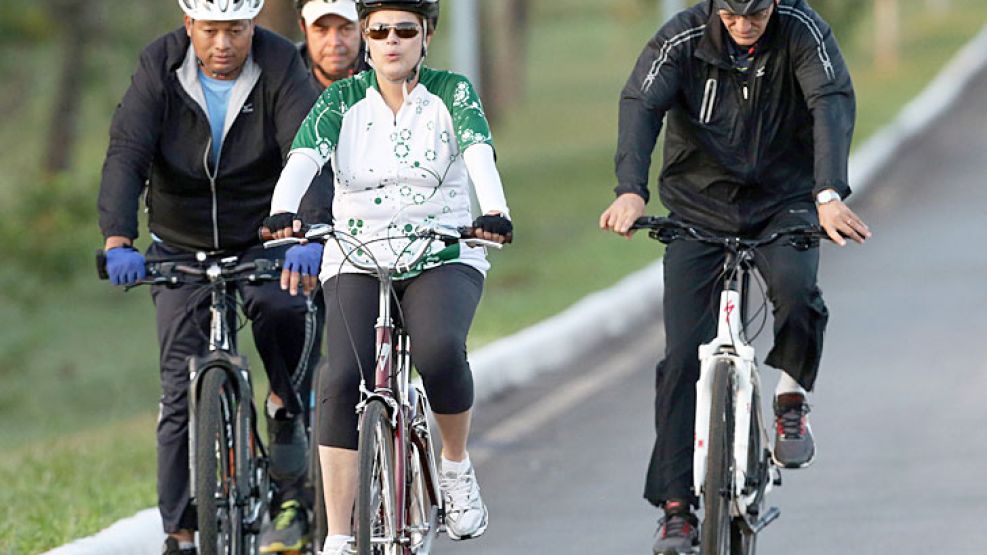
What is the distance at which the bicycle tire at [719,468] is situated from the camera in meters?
6.43

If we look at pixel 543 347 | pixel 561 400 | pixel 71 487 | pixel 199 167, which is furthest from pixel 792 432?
pixel 543 347

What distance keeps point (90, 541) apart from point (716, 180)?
8.43 feet

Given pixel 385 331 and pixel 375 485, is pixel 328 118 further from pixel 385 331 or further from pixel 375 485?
pixel 375 485

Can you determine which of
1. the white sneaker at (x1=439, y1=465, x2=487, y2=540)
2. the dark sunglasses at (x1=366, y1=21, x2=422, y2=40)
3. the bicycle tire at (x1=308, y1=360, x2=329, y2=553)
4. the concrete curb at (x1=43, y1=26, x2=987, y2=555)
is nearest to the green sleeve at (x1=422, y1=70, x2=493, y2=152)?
the dark sunglasses at (x1=366, y1=21, x2=422, y2=40)

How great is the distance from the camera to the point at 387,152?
20.8 feet

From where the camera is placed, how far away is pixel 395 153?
634 cm

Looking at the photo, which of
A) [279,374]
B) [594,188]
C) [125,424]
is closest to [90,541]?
[279,374]

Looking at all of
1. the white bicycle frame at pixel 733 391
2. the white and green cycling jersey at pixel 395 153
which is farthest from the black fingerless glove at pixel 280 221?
the white bicycle frame at pixel 733 391

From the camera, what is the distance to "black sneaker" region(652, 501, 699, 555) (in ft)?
22.4

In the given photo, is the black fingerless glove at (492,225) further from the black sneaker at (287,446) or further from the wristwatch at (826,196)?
the black sneaker at (287,446)

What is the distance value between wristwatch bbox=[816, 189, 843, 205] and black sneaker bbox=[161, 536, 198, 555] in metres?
2.41

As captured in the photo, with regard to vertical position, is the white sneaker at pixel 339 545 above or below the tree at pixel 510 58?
below

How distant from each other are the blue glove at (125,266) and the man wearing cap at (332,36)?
169cm

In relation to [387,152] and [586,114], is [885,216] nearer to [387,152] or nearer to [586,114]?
[387,152]
